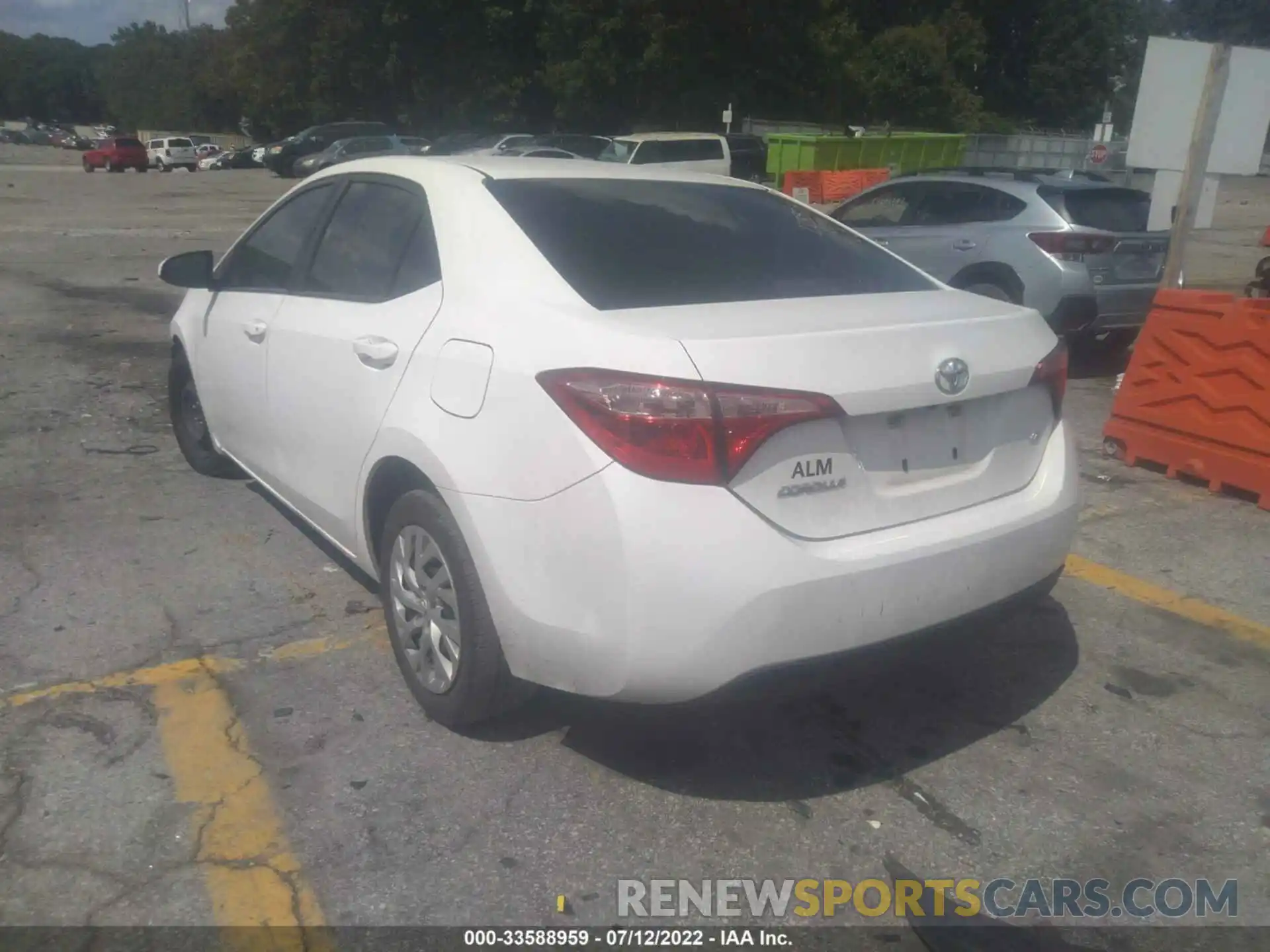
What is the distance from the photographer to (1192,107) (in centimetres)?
721

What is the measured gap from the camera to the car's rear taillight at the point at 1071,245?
8.40 metres

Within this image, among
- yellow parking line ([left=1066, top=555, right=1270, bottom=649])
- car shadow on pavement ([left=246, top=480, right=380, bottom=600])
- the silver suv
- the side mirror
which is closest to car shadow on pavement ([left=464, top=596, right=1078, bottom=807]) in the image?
yellow parking line ([left=1066, top=555, right=1270, bottom=649])

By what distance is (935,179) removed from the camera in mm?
9586

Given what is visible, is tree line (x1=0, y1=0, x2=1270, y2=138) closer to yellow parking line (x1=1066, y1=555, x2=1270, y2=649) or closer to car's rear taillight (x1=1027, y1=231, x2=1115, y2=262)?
car's rear taillight (x1=1027, y1=231, x2=1115, y2=262)

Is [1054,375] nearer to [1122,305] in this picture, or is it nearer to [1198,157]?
[1198,157]

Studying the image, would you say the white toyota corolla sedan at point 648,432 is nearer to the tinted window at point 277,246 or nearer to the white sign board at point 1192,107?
the tinted window at point 277,246

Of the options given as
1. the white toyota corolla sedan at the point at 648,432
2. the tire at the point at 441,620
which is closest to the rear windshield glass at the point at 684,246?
the white toyota corolla sedan at the point at 648,432

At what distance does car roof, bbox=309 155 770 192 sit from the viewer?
3785 mm

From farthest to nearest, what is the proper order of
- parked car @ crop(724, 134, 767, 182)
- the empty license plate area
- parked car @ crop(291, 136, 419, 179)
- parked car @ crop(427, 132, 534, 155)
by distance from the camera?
1. parked car @ crop(291, 136, 419, 179)
2. parked car @ crop(427, 132, 534, 155)
3. parked car @ crop(724, 134, 767, 182)
4. the empty license plate area

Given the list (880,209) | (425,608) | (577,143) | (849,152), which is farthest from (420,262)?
(577,143)

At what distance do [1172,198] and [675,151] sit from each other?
2073 cm

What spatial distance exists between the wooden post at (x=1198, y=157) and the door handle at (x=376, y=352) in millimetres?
5807

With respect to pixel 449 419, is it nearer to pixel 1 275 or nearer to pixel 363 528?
pixel 363 528

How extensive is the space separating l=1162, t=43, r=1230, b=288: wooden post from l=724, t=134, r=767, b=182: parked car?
23297mm
